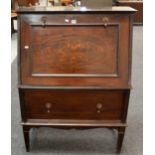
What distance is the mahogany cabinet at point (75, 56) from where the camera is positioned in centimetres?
201

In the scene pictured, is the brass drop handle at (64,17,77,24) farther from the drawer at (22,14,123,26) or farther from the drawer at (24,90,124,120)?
the drawer at (24,90,124,120)

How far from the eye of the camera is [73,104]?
2.16m

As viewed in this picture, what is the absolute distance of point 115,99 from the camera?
84.6 inches

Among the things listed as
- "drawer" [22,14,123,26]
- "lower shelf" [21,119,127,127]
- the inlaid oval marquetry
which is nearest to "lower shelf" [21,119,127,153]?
"lower shelf" [21,119,127,127]

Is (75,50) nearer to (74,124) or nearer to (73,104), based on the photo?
(73,104)

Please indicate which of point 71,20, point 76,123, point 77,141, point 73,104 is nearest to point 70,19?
point 71,20

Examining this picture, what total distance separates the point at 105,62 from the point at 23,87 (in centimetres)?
58

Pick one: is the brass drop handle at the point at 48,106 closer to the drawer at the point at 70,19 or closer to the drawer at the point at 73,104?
the drawer at the point at 73,104

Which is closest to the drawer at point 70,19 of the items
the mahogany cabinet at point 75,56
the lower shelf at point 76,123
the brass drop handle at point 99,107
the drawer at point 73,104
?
the mahogany cabinet at point 75,56

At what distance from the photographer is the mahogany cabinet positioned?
2.01 metres

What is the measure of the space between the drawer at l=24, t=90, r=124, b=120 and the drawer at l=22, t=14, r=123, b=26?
1.54 feet

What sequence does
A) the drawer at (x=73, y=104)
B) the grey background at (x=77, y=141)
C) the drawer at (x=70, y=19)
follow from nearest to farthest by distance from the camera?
the drawer at (x=70, y=19) → the drawer at (x=73, y=104) → the grey background at (x=77, y=141)

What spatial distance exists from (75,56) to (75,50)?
0.13ft
